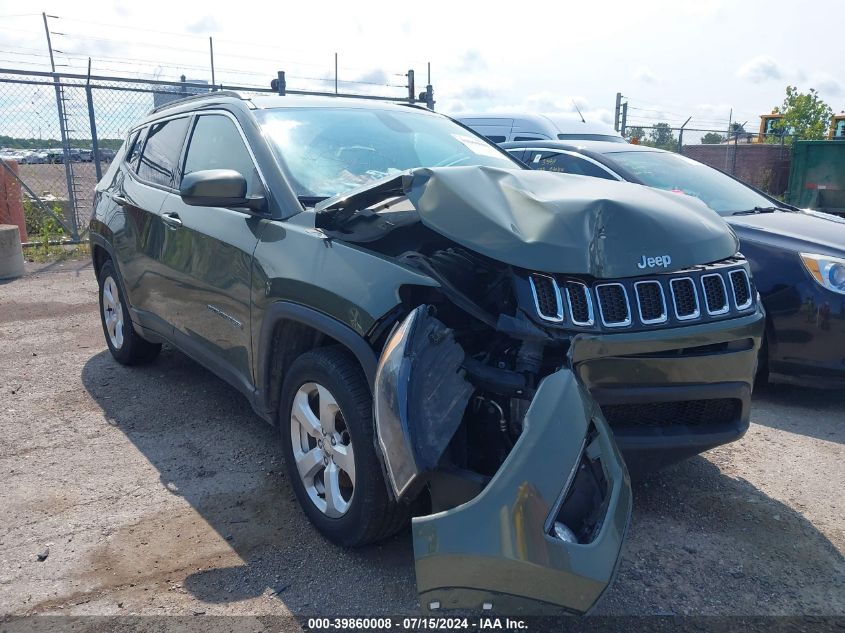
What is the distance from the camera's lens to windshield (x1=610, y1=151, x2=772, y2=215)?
5.79m

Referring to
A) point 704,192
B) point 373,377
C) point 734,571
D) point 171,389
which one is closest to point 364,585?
point 373,377

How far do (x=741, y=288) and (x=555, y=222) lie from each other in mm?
939

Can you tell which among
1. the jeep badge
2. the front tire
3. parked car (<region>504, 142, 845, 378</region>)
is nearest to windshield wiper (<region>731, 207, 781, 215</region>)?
parked car (<region>504, 142, 845, 378</region>)

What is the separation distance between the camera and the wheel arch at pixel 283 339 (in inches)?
118

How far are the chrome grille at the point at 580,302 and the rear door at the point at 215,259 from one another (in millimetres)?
1580

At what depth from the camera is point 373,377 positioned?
2.73m

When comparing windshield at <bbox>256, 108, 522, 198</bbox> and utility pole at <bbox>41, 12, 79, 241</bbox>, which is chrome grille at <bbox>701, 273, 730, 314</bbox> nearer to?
windshield at <bbox>256, 108, 522, 198</bbox>

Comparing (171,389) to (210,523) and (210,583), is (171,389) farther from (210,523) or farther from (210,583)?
(210,583)

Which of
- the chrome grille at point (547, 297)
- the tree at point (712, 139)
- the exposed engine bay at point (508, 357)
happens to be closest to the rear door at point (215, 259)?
the exposed engine bay at point (508, 357)

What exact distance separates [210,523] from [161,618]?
694 millimetres

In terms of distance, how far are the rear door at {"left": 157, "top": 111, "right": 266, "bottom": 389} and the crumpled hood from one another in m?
0.78

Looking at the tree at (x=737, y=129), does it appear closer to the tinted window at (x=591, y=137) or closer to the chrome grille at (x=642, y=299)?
the tinted window at (x=591, y=137)

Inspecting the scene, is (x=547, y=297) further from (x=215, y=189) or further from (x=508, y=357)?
(x=215, y=189)

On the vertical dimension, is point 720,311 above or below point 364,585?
above
